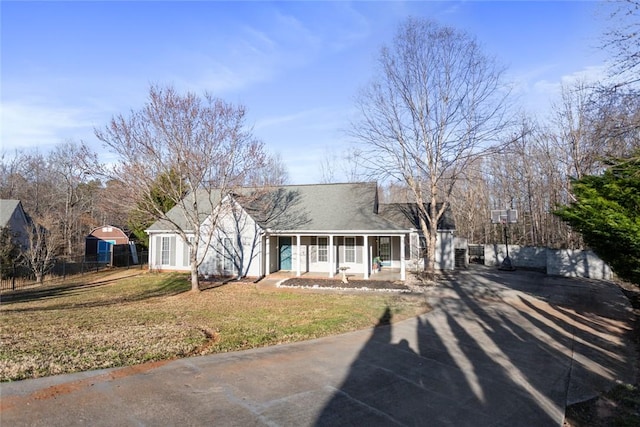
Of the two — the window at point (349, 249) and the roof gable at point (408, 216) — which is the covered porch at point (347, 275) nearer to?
the window at point (349, 249)

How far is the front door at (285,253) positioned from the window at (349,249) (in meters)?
3.09

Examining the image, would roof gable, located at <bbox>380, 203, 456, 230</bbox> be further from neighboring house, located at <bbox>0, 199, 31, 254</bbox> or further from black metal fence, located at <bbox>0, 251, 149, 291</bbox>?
neighboring house, located at <bbox>0, 199, 31, 254</bbox>

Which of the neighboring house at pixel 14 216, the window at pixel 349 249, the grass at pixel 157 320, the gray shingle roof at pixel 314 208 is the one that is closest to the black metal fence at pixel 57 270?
the grass at pixel 157 320

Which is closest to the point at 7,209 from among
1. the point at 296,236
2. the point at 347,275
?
the point at 296,236

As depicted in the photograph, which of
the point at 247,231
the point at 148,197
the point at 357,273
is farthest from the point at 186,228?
the point at 357,273

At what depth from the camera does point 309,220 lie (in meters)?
17.5

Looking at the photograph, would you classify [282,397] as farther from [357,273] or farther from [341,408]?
[357,273]

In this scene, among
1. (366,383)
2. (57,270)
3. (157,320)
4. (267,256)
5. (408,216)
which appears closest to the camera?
(366,383)

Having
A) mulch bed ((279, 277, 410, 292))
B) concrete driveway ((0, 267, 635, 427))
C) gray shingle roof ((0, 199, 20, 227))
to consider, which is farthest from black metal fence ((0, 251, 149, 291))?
concrete driveway ((0, 267, 635, 427))

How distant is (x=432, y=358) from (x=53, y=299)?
43.6ft

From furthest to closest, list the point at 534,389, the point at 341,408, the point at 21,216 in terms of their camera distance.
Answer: the point at 21,216, the point at 534,389, the point at 341,408

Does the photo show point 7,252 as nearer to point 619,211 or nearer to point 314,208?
point 314,208

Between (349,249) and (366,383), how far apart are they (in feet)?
44.2

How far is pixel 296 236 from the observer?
59.8ft
